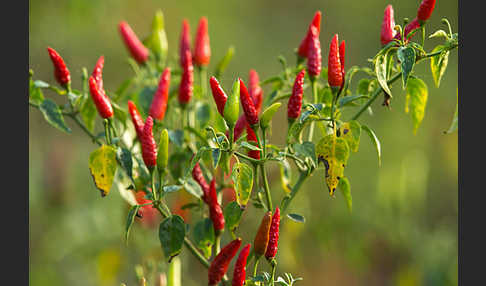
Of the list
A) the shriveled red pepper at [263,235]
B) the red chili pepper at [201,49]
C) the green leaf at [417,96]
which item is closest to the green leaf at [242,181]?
the shriveled red pepper at [263,235]

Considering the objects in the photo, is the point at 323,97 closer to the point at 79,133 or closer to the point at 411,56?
the point at 411,56

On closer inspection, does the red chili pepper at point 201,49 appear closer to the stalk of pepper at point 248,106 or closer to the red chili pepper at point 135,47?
the red chili pepper at point 135,47

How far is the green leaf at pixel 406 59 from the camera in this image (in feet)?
2.52

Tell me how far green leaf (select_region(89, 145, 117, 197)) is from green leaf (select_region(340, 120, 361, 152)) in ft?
1.09

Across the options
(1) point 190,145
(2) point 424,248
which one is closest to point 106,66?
(2) point 424,248

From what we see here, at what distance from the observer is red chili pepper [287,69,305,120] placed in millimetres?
853

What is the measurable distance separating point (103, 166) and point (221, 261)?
8.6 inches

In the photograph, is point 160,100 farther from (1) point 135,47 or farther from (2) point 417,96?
(2) point 417,96

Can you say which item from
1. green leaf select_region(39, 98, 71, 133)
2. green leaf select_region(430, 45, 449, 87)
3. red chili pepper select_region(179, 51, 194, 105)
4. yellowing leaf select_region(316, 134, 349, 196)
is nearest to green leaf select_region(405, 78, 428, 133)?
green leaf select_region(430, 45, 449, 87)

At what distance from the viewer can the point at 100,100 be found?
0.91 meters

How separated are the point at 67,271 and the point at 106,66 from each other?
145 cm

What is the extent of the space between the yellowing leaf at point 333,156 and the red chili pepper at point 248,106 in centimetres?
10

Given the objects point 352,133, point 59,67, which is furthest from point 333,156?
point 59,67

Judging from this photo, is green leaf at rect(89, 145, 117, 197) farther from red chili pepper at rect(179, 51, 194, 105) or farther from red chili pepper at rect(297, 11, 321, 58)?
red chili pepper at rect(297, 11, 321, 58)
